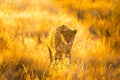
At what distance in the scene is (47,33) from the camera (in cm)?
850

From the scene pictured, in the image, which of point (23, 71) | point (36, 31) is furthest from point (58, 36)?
point (36, 31)

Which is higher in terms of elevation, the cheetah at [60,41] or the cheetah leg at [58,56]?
the cheetah at [60,41]

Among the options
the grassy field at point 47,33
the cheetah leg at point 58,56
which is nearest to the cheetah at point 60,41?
the cheetah leg at point 58,56

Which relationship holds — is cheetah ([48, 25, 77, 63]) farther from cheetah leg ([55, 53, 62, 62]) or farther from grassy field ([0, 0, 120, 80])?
grassy field ([0, 0, 120, 80])

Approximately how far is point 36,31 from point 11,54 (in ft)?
8.25

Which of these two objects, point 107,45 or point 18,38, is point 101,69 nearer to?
point 107,45

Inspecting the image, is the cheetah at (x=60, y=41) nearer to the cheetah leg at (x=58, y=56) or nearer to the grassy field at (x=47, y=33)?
the cheetah leg at (x=58, y=56)

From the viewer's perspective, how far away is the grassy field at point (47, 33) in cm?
580

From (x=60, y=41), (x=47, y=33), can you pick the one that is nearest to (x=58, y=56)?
(x=60, y=41)

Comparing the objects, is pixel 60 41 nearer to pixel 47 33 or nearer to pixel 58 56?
pixel 58 56

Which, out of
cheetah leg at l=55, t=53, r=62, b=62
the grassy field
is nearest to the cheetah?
cheetah leg at l=55, t=53, r=62, b=62

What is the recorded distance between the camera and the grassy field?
5795 millimetres

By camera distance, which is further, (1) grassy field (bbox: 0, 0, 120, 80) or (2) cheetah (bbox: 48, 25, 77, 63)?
(1) grassy field (bbox: 0, 0, 120, 80)

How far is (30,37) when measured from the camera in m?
8.08
